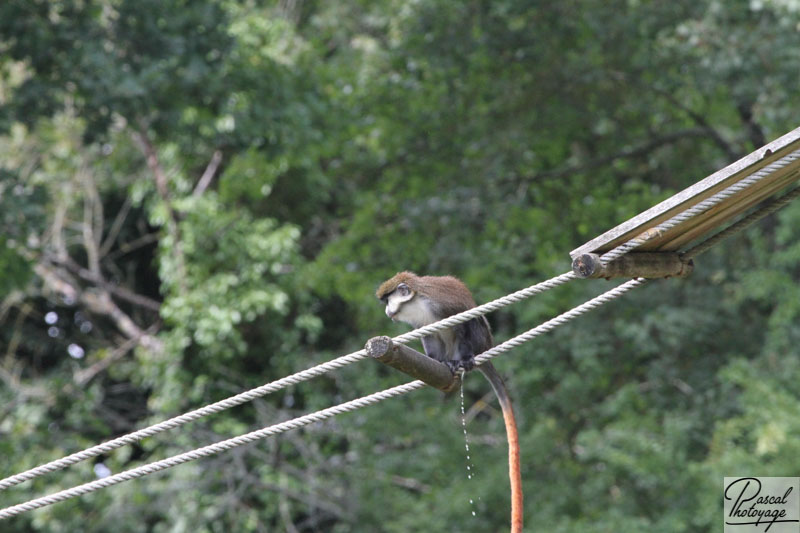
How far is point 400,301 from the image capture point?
4562 millimetres

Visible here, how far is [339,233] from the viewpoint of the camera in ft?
39.7

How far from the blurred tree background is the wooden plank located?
455 cm

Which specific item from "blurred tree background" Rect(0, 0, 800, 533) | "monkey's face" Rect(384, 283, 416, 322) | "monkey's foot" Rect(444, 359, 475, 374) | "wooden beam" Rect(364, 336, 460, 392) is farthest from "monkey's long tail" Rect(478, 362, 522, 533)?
"blurred tree background" Rect(0, 0, 800, 533)

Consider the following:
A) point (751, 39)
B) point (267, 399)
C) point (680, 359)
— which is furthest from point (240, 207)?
point (751, 39)

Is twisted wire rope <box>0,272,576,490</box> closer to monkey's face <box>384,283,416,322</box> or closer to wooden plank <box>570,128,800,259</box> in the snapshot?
wooden plank <box>570,128,800,259</box>

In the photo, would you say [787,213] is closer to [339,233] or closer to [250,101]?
[250,101]

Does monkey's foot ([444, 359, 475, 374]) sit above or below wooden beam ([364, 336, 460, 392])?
above

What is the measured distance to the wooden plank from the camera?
258 centimetres

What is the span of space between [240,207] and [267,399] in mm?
2043

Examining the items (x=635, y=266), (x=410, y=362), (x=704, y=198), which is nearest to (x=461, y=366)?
(x=410, y=362)

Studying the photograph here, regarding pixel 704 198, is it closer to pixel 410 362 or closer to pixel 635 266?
pixel 635 266

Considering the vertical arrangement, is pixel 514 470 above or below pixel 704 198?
below

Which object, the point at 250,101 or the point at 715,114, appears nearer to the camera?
the point at 250,101

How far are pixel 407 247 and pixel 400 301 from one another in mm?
5284
